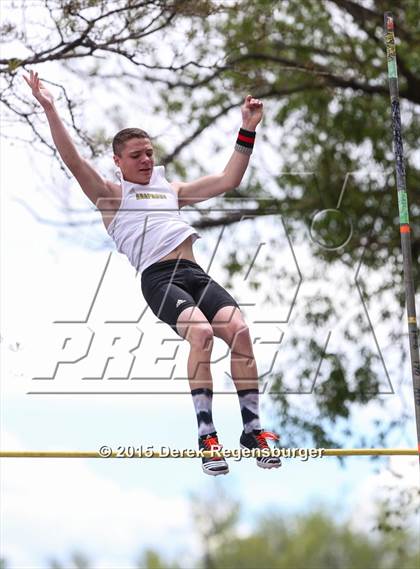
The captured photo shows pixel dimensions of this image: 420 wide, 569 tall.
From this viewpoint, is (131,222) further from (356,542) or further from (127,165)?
(356,542)

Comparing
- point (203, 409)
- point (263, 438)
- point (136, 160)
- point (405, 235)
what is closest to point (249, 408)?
point (263, 438)

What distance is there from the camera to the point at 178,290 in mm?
6738

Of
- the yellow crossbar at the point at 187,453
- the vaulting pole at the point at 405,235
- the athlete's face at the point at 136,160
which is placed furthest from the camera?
the athlete's face at the point at 136,160

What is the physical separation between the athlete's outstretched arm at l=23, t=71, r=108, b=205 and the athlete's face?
246 mm

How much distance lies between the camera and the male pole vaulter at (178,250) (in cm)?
656

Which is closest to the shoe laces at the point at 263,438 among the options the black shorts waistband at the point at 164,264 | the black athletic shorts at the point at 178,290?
the black athletic shorts at the point at 178,290

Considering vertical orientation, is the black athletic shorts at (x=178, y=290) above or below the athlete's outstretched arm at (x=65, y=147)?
below

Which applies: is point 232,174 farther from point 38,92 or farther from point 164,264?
point 38,92

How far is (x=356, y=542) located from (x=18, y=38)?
18.4 metres

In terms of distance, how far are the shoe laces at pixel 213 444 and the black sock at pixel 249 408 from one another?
297mm

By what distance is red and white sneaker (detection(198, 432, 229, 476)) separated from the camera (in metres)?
6.39

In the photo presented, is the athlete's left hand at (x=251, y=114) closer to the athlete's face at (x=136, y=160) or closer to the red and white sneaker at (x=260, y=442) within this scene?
the athlete's face at (x=136, y=160)

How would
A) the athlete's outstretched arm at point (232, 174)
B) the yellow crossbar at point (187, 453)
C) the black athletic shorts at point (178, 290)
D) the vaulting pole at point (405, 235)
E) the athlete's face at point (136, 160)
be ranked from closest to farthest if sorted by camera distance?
the yellow crossbar at point (187, 453) → the black athletic shorts at point (178, 290) → the vaulting pole at point (405, 235) → the athlete's face at point (136, 160) → the athlete's outstretched arm at point (232, 174)

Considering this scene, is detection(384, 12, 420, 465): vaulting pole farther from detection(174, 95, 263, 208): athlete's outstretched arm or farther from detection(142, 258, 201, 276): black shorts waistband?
detection(142, 258, 201, 276): black shorts waistband
